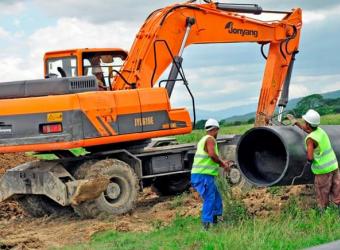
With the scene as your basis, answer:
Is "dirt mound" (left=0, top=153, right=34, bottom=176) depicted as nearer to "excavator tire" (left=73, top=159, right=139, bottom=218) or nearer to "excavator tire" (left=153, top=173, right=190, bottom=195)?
"excavator tire" (left=153, top=173, right=190, bottom=195)

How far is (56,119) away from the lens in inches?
475

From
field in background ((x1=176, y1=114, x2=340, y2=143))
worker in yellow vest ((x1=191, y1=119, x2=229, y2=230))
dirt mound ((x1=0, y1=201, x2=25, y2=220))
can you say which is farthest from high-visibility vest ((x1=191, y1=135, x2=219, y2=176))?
field in background ((x1=176, y1=114, x2=340, y2=143))

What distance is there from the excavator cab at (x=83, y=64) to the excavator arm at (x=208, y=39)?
0.24 metres

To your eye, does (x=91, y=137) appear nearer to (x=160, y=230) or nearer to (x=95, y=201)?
(x=95, y=201)

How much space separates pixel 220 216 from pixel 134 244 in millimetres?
1715

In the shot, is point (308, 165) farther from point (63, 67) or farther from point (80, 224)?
point (63, 67)

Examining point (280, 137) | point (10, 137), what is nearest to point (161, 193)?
point (10, 137)

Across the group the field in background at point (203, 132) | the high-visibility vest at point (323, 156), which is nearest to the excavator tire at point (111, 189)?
the high-visibility vest at point (323, 156)

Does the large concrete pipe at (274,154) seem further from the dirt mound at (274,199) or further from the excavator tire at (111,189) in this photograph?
the excavator tire at (111,189)

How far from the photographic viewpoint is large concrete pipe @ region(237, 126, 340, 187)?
1045 cm

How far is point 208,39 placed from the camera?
14.8 metres

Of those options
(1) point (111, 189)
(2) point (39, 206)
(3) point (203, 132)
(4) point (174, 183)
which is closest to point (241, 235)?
(1) point (111, 189)

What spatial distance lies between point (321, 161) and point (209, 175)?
64.7 inches

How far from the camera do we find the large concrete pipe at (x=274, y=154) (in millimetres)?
10445
